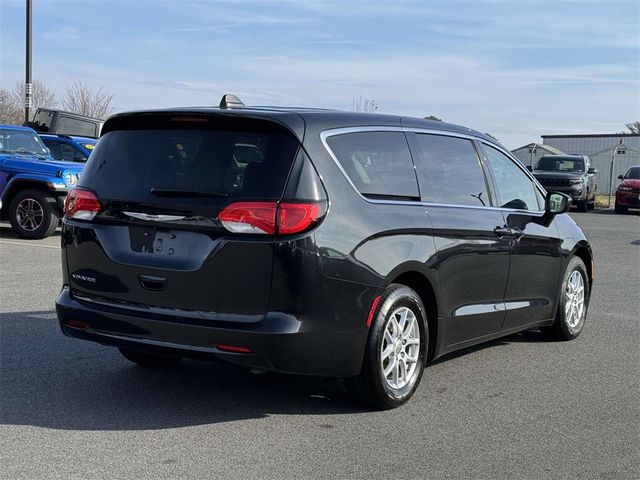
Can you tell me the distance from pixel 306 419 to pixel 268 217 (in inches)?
49.5

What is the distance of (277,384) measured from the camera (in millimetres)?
5996

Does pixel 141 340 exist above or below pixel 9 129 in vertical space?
below

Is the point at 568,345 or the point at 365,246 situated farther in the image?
the point at 568,345

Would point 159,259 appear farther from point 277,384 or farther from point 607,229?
point 607,229

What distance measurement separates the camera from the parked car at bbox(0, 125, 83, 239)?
1454cm

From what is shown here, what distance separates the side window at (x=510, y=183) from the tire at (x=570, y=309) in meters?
0.82

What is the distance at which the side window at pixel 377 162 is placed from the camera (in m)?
5.30

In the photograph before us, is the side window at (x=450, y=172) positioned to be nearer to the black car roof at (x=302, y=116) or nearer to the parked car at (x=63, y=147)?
the black car roof at (x=302, y=116)

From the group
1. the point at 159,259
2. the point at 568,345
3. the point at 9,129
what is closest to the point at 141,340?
the point at 159,259

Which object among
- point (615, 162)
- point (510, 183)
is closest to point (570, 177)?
point (615, 162)

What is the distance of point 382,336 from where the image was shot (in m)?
5.29

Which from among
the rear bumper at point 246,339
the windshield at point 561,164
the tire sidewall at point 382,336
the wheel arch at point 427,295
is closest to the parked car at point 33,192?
the rear bumper at point 246,339

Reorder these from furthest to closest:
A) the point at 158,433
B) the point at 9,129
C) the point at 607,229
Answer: the point at 607,229 → the point at 9,129 → the point at 158,433

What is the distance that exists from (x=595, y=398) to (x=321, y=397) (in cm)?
181
